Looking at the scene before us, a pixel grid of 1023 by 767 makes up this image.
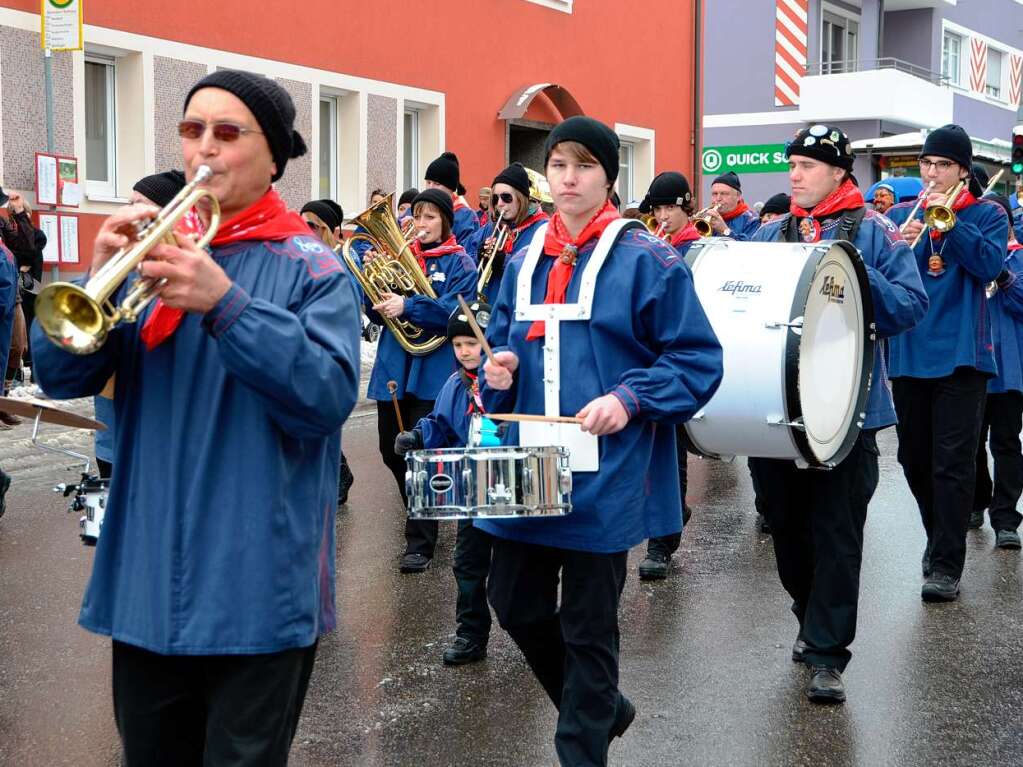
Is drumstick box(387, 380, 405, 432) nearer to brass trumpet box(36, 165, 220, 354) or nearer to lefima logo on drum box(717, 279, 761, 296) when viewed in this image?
lefima logo on drum box(717, 279, 761, 296)

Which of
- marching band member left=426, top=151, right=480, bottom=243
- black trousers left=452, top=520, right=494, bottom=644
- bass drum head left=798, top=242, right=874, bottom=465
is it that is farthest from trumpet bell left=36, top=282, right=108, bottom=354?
marching band member left=426, top=151, right=480, bottom=243

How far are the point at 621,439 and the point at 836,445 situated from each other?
1372mm

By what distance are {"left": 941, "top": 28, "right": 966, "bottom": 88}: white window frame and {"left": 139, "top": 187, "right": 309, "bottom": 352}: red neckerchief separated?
33535 millimetres

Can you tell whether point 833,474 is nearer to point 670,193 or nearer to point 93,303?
point 670,193

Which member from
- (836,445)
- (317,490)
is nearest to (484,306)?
(836,445)

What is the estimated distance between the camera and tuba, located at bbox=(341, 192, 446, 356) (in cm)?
698

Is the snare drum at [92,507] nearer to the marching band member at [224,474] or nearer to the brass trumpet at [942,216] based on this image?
the marching band member at [224,474]

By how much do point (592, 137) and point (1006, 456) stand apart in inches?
187

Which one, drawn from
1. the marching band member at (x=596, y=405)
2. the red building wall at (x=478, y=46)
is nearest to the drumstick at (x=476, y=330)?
the marching band member at (x=596, y=405)

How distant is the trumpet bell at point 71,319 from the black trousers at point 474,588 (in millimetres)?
3204

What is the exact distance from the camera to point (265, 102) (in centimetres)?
274

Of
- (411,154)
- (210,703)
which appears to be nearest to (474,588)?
(210,703)

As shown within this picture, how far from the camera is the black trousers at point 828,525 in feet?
16.6

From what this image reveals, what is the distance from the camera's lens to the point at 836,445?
4.93 metres
